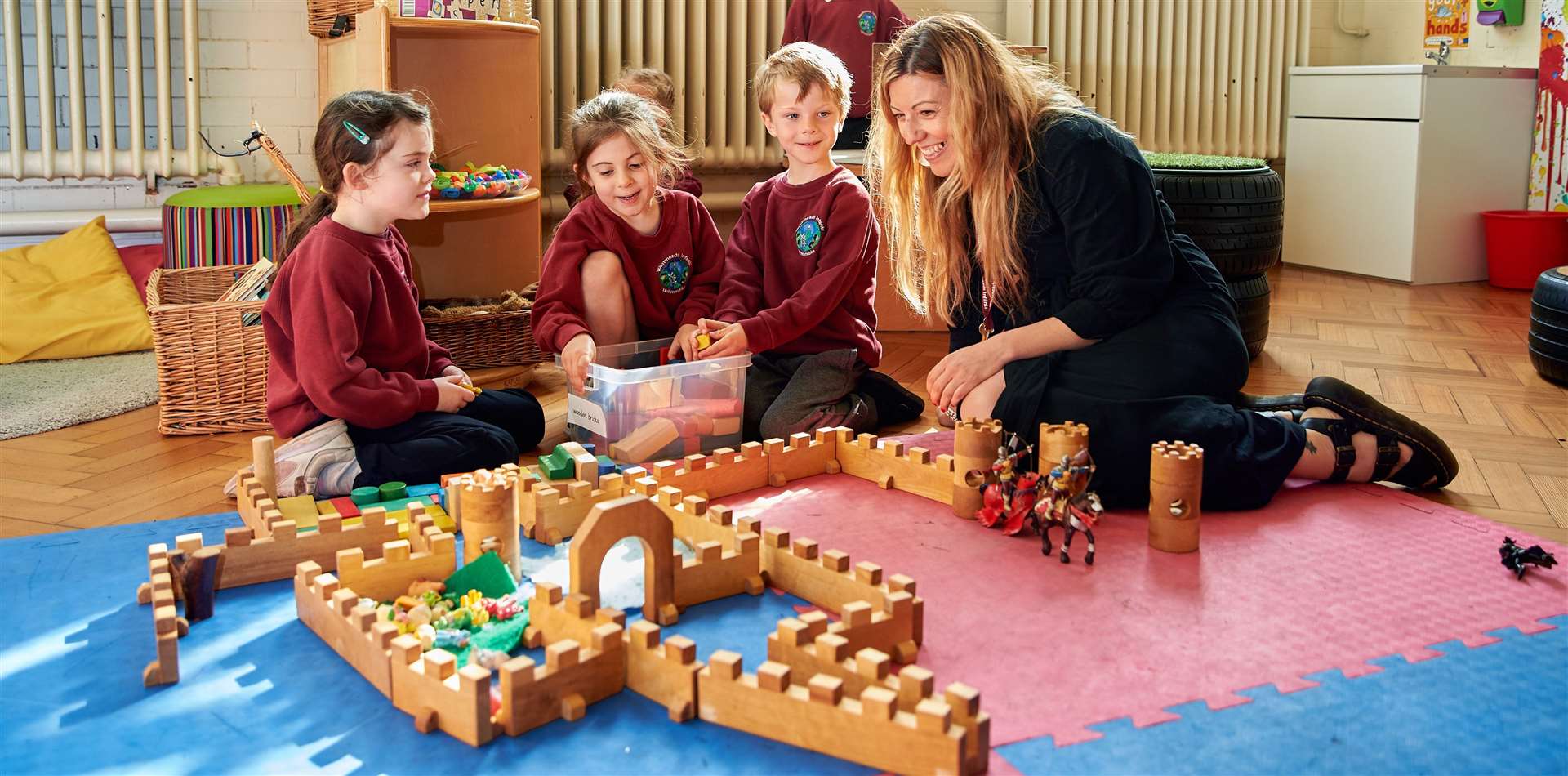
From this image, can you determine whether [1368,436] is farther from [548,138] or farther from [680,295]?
[548,138]

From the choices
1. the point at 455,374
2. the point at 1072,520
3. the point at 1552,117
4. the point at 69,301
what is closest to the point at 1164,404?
the point at 1072,520

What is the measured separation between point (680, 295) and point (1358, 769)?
1.80 m

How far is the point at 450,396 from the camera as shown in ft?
7.57

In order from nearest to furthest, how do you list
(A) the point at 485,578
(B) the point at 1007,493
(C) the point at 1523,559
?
1. (A) the point at 485,578
2. (C) the point at 1523,559
3. (B) the point at 1007,493

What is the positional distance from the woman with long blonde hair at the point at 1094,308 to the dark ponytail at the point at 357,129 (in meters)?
0.86

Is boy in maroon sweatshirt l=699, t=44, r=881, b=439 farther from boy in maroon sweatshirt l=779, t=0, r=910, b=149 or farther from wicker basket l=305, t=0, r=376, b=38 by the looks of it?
boy in maroon sweatshirt l=779, t=0, r=910, b=149

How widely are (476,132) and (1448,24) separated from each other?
3907 mm

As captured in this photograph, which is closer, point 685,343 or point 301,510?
point 301,510

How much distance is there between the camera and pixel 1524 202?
15.6ft

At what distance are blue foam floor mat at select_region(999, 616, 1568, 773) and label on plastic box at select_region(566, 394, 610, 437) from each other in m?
1.29

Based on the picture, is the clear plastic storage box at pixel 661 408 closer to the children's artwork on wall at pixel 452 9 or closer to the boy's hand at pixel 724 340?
the boy's hand at pixel 724 340

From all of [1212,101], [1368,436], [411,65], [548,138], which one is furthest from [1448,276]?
[411,65]

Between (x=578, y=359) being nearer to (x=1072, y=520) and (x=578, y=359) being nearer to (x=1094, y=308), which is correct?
(x=1094, y=308)

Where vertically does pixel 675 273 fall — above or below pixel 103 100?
below
